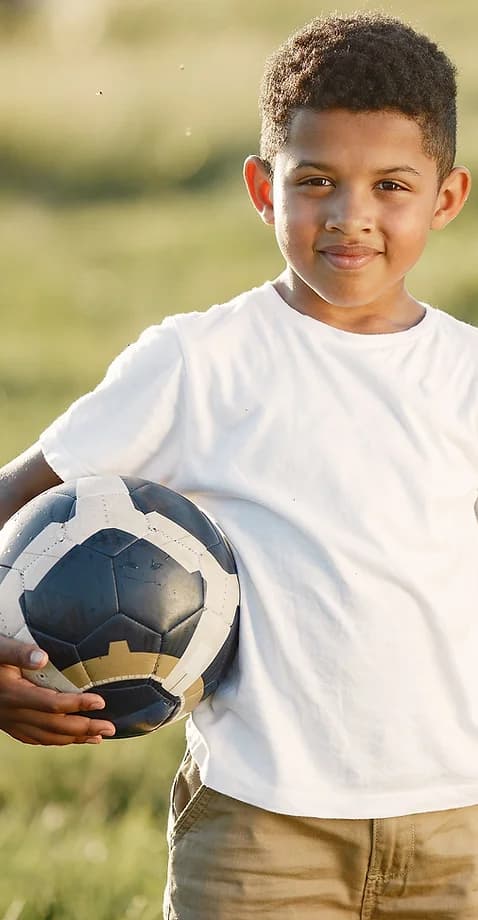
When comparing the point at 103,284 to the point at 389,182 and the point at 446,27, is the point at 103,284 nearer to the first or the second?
the point at 446,27

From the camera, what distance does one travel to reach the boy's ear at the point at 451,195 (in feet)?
10.5

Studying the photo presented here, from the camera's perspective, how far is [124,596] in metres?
2.83

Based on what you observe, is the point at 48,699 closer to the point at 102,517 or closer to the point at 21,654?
the point at 21,654

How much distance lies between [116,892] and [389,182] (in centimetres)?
205

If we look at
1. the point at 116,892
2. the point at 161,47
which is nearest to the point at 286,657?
the point at 116,892

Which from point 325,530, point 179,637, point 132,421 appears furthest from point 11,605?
point 325,530

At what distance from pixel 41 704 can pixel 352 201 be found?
1.13 m

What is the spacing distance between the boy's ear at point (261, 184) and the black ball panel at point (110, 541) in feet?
2.55

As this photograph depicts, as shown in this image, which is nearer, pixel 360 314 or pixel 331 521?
pixel 331 521

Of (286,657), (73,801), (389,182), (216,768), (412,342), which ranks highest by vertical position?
(389,182)

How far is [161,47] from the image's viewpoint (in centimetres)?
1873

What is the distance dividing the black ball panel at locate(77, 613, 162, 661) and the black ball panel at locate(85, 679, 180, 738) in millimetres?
70

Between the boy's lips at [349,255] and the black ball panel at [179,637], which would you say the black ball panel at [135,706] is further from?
the boy's lips at [349,255]

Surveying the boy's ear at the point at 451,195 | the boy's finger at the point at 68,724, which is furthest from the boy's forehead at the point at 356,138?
the boy's finger at the point at 68,724
